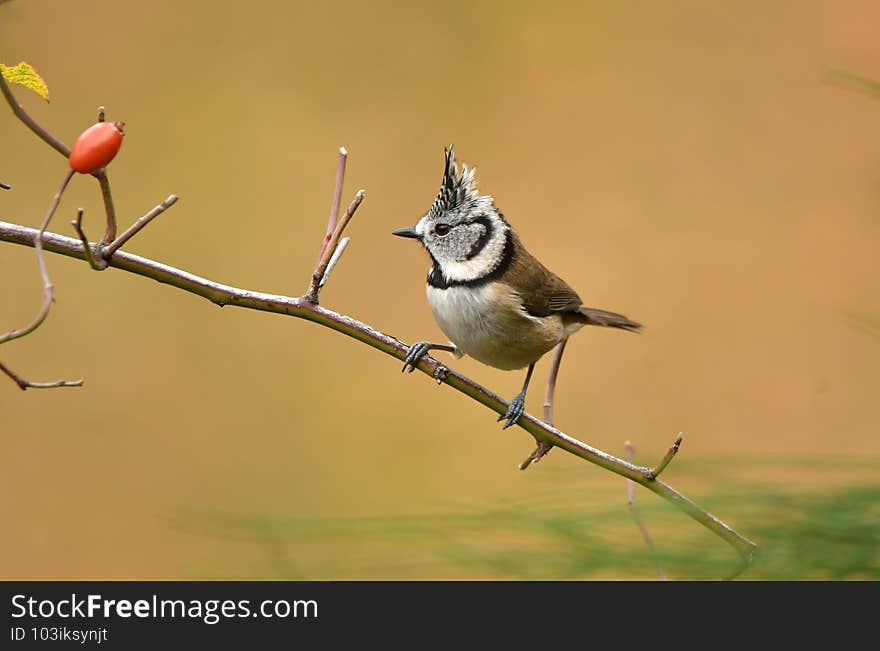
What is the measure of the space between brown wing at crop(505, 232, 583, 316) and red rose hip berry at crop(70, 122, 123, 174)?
3.49ft

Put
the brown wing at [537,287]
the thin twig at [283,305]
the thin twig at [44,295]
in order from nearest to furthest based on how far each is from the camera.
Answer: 1. the thin twig at [44,295]
2. the thin twig at [283,305]
3. the brown wing at [537,287]

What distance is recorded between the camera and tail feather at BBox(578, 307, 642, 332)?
1837 mm

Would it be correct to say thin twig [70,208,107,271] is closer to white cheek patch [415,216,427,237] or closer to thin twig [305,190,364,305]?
thin twig [305,190,364,305]

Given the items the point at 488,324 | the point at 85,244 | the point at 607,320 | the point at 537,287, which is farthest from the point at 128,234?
the point at 607,320

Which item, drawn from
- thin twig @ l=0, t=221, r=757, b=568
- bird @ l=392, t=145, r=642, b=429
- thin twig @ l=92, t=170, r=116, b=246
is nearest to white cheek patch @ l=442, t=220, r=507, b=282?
bird @ l=392, t=145, r=642, b=429

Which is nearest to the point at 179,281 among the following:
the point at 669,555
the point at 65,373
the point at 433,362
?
the point at 433,362

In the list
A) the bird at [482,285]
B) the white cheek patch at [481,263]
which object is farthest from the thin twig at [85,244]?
the white cheek patch at [481,263]

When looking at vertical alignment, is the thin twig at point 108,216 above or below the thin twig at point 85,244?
above

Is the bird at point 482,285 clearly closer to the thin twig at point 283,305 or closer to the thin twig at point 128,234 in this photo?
the thin twig at point 283,305

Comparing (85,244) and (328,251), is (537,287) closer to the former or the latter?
(328,251)

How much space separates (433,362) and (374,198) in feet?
8.21

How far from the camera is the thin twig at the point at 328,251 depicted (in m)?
0.79

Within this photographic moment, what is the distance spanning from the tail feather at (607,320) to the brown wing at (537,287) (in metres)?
0.03

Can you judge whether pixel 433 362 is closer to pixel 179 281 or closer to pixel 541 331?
pixel 179 281
